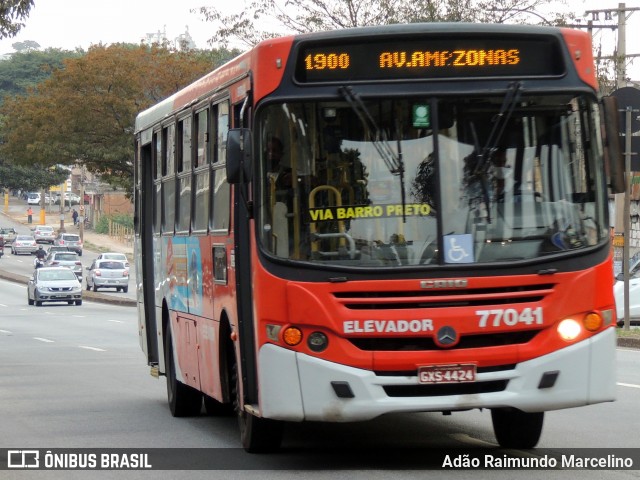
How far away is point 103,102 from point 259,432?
1951 inches

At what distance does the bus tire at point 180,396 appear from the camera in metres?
13.8

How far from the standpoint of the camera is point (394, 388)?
926 cm

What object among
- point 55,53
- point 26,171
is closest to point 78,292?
point 26,171

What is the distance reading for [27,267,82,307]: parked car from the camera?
51625mm

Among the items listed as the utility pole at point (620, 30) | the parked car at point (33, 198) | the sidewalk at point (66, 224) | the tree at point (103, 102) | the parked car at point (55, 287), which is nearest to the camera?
the utility pole at point (620, 30)

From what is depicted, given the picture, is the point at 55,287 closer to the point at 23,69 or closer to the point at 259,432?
the point at 259,432

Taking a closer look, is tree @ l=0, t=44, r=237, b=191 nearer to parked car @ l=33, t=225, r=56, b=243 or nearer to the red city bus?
parked car @ l=33, t=225, r=56, b=243

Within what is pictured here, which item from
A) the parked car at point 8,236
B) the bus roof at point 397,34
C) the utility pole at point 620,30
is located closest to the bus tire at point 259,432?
the bus roof at point 397,34

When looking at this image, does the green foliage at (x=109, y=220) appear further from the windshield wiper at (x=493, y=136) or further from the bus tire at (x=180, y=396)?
the windshield wiper at (x=493, y=136)

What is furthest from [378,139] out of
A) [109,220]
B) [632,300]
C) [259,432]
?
[109,220]

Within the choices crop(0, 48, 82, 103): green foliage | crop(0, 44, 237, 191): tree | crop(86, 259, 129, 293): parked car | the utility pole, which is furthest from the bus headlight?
crop(0, 48, 82, 103): green foliage

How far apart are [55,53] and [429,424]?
5475 inches

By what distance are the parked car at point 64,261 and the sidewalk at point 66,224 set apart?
1475 cm

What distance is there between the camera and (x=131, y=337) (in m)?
31.5
